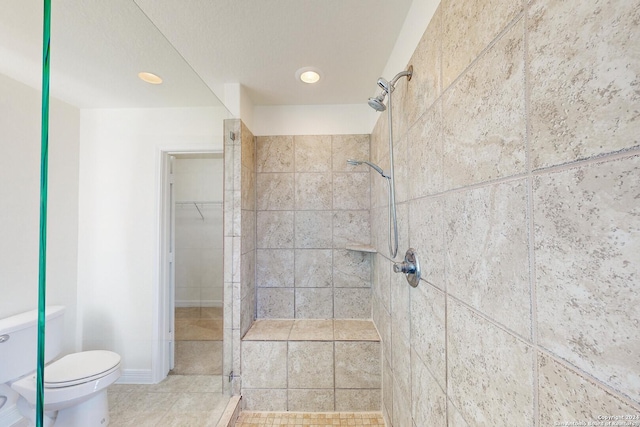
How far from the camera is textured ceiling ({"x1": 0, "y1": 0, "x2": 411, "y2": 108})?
90 centimetres

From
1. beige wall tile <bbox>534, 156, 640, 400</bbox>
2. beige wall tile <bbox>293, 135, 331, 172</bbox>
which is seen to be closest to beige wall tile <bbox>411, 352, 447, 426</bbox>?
beige wall tile <bbox>534, 156, 640, 400</bbox>

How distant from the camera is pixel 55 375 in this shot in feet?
3.17

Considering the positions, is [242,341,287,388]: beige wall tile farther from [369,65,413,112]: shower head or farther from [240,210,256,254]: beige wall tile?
[369,65,413,112]: shower head

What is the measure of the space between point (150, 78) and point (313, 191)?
1.30 m

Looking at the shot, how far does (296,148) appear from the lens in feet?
7.22

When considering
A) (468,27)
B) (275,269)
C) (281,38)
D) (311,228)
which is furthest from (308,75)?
(275,269)

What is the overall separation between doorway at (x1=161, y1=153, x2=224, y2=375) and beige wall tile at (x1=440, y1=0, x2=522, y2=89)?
1.54 metres

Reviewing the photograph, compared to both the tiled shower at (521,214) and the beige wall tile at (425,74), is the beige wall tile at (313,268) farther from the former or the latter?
the beige wall tile at (425,74)

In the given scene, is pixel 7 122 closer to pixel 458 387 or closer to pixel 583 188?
pixel 583 188

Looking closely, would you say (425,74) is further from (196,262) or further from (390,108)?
(196,262)

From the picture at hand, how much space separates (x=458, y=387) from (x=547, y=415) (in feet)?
1.07

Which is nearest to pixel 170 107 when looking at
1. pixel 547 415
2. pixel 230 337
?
pixel 230 337

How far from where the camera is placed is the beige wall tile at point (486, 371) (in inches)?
19.7

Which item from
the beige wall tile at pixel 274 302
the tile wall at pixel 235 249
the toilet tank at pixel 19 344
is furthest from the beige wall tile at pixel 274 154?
the toilet tank at pixel 19 344
